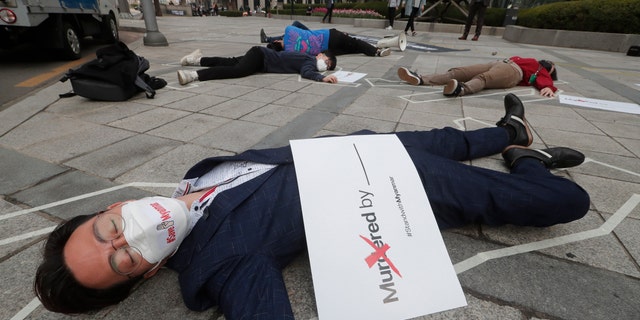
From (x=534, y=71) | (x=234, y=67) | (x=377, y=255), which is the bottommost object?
(x=377, y=255)

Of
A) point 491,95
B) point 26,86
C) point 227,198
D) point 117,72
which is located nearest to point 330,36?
point 491,95

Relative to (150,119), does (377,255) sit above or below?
above

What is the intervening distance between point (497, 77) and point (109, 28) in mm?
9838

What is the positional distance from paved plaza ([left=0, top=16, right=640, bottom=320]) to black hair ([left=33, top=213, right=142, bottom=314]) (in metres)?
0.06

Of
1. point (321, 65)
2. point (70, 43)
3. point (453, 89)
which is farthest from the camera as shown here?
point (70, 43)

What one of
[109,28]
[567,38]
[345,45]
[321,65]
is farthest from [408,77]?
[567,38]

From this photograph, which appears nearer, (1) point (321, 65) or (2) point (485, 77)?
(2) point (485, 77)

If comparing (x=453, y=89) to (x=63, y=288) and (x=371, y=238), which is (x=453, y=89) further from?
(x=63, y=288)

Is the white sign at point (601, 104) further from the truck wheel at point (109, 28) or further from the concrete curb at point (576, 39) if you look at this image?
the truck wheel at point (109, 28)

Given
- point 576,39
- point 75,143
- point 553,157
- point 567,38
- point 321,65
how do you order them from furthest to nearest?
point 567,38 < point 576,39 < point 321,65 < point 75,143 < point 553,157

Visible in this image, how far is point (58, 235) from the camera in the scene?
1353 millimetres

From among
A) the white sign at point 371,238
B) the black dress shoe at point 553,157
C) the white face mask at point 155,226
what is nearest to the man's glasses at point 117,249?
the white face mask at point 155,226

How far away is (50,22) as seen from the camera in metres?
5.99

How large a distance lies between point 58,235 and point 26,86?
202 inches
